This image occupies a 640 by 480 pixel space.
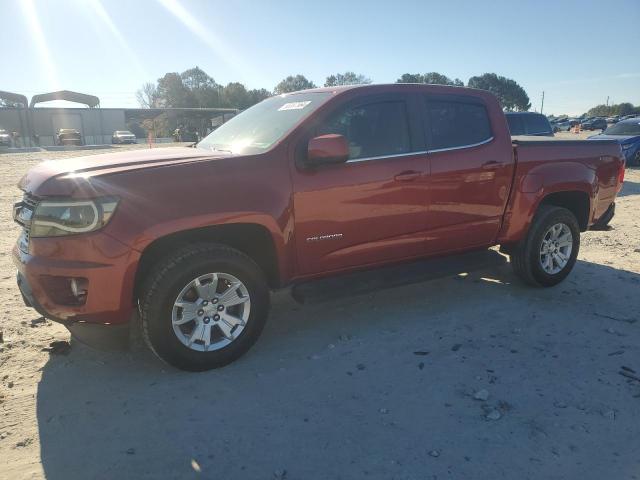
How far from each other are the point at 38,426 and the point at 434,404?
229 centimetres

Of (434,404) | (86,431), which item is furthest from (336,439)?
(86,431)

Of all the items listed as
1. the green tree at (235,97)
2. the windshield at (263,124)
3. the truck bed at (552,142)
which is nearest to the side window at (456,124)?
the truck bed at (552,142)

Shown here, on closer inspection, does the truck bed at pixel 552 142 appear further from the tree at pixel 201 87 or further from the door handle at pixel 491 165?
the tree at pixel 201 87

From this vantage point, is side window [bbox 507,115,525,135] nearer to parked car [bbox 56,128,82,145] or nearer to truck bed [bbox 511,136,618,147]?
truck bed [bbox 511,136,618,147]

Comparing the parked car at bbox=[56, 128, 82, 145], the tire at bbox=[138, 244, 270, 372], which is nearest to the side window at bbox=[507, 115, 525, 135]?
the tire at bbox=[138, 244, 270, 372]

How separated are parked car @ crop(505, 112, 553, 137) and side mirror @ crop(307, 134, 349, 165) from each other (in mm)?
10410

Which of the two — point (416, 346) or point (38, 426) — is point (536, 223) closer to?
point (416, 346)

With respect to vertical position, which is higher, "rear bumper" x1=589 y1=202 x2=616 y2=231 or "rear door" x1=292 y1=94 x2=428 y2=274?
"rear door" x1=292 y1=94 x2=428 y2=274

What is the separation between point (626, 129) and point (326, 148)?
16.9 meters

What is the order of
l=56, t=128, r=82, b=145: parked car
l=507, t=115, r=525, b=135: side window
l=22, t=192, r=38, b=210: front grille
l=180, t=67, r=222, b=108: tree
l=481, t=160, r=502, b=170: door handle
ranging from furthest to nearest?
l=180, t=67, r=222, b=108: tree, l=56, t=128, r=82, b=145: parked car, l=507, t=115, r=525, b=135: side window, l=481, t=160, r=502, b=170: door handle, l=22, t=192, r=38, b=210: front grille

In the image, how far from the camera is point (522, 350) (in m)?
3.53

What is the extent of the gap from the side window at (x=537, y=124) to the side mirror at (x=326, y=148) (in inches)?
428

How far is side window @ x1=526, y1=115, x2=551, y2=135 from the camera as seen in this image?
1250 cm

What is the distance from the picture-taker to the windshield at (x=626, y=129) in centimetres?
1592
